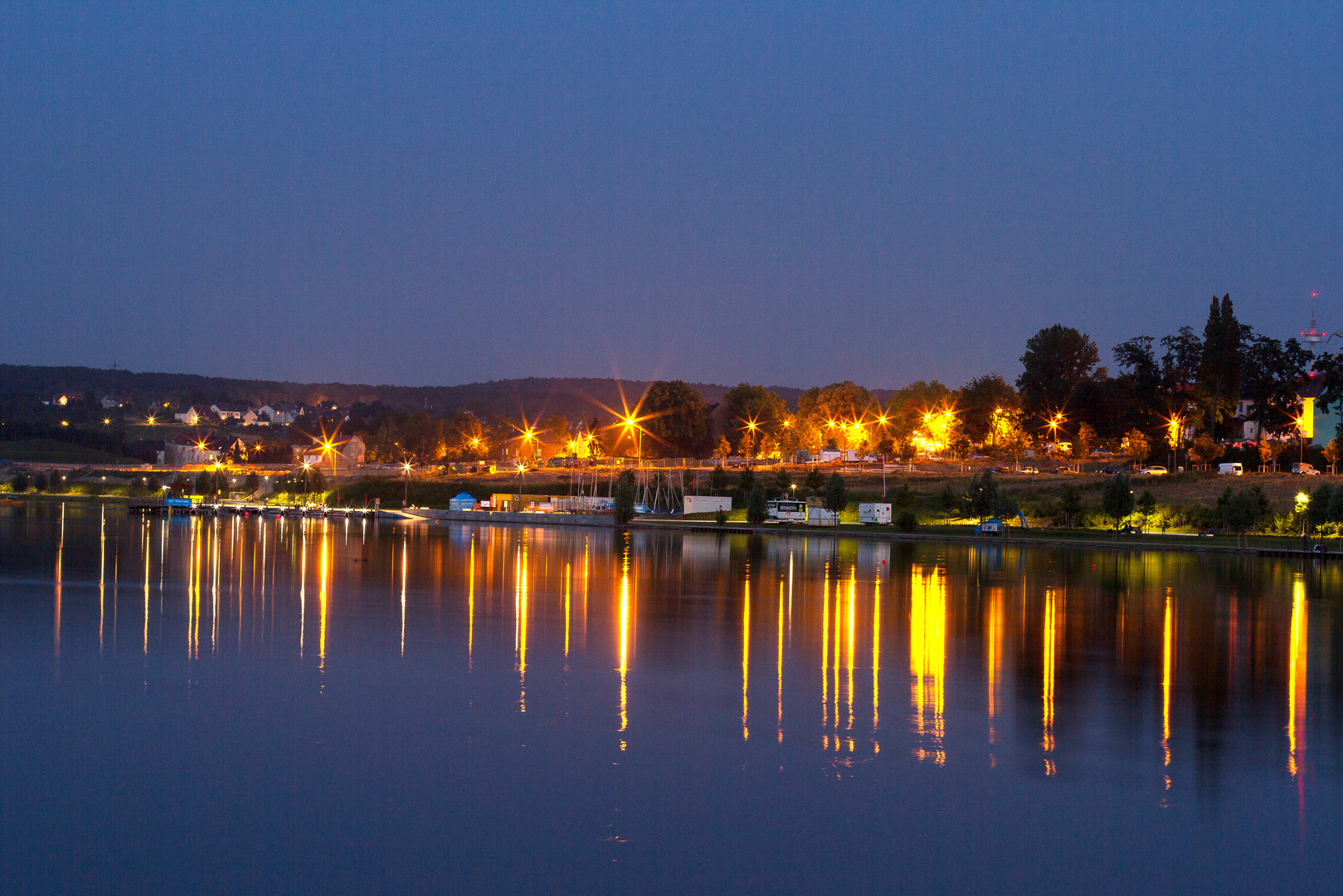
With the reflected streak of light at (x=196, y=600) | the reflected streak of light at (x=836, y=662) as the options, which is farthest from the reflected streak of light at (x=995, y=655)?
the reflected streak of light at (x=196, y=600)

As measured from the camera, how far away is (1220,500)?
6103cm

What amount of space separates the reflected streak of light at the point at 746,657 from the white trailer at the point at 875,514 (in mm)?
39908

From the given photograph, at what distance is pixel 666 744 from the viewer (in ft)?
47.7

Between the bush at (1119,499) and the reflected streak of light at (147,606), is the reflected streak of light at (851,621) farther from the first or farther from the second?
the bush at (1119,499)

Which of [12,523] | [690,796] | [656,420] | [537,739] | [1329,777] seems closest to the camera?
[690,796]

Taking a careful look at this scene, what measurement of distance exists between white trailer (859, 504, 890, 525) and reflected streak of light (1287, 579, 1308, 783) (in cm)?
4325

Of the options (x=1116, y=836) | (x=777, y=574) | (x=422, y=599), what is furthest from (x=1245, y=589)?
(x=1116, y=836)

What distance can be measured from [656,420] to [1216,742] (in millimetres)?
126991

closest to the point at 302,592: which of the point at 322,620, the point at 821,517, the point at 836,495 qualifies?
the point at 322,620

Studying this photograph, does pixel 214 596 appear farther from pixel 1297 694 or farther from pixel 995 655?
pixel 1297 694

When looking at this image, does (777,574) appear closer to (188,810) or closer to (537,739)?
(537,739)

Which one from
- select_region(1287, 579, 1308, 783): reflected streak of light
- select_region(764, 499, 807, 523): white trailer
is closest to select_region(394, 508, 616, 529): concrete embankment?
select_region(764, 499, 807, 523): white trailer

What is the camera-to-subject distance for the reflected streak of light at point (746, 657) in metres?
15.7

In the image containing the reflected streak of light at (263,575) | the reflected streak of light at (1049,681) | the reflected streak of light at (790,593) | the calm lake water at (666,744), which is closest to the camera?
the calm lake water at (666,744)
